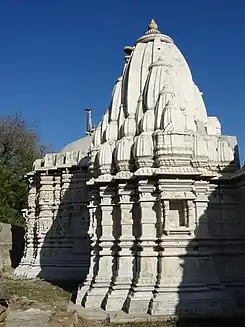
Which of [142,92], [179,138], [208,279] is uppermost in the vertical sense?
[142,92]

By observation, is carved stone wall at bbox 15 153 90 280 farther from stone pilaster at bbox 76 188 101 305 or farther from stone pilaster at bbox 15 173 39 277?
stone pilaster at bbox 76 188 101 305

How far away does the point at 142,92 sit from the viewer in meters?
14.0

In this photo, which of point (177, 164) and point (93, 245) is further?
point (93, 245)

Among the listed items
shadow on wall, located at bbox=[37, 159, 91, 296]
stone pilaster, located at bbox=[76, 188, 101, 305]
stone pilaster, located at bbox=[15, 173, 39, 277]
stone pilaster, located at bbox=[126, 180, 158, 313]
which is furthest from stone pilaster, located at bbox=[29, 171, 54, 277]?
stone pilaster, located at bbox=[126, 180, 158, 313]

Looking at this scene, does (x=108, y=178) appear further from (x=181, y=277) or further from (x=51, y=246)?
(x=51, y=246)

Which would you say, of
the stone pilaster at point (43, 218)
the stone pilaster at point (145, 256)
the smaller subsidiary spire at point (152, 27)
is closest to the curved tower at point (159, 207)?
the stone pilaster at point (145, 256)

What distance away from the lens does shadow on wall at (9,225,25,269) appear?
24.5 meters

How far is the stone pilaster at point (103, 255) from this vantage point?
11.8 m

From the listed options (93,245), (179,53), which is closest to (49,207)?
(93,245)

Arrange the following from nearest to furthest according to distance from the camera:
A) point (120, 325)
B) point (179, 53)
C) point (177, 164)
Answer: point (120, 325) → point (177, 164) → point (179, 53)

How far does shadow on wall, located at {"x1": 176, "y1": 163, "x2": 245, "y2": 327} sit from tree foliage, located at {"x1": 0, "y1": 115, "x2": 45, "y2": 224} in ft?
62.1

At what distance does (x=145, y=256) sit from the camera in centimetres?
1125

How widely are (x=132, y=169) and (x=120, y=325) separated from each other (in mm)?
4324

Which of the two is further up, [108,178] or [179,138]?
[179,138]
